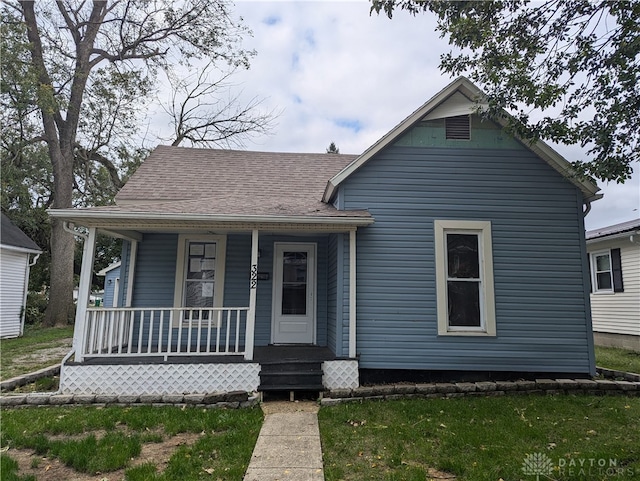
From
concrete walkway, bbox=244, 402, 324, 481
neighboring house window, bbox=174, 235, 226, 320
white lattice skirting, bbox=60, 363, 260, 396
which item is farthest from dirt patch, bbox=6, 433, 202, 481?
neighboring house window, bbox=174, 235, 226, 320

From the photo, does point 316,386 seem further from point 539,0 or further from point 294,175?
point 539,0

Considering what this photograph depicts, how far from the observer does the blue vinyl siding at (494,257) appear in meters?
6.54

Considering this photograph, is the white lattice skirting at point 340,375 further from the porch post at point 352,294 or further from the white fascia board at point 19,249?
the white fascia board at point 19,249

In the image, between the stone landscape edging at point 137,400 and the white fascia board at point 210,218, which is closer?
the stone landscape edging at point 137,400

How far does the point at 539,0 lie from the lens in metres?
6.05

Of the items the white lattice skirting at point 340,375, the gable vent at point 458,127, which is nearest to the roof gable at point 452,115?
the gable vent at point 458,127

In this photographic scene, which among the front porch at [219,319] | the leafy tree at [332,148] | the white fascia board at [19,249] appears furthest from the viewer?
the leafy tree at [332,148]

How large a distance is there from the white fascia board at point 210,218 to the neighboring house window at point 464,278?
1.51 meters

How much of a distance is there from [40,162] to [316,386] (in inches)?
798

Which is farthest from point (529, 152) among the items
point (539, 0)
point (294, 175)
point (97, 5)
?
point (97, 5)

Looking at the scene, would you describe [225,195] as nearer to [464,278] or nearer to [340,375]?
[340,375]

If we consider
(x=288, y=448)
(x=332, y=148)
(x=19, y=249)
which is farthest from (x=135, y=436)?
(x=332, y=148)

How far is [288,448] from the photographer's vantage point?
420cm

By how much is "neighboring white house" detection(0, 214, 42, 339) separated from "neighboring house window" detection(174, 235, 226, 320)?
9222 millimetres
